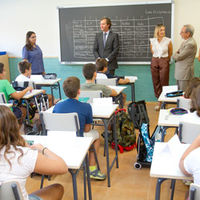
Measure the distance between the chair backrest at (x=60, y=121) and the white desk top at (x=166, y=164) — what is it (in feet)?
2.62

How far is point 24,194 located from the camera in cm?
151

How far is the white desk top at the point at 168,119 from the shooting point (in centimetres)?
245

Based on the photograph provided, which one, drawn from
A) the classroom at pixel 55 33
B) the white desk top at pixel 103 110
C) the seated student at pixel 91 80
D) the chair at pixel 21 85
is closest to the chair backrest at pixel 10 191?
the white desk top at pixel 103 110

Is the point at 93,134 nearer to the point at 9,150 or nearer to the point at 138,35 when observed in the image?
the point at 9,150

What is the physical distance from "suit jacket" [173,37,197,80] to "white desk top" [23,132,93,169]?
3105 mm

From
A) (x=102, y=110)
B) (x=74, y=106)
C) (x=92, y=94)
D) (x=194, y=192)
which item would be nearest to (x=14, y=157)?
(x=194, y=192)

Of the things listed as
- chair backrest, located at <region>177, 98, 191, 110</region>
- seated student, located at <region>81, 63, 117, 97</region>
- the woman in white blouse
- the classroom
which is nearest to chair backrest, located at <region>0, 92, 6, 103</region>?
seated student, located at <region>81, 63, 117, 97</region>

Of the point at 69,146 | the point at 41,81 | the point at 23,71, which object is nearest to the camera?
the point at 69,146

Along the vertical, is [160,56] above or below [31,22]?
below

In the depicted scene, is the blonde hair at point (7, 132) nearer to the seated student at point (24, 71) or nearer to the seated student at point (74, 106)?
the seated student at point (74, 106)

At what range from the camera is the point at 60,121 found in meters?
2.46

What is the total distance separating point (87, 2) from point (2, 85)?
310cm

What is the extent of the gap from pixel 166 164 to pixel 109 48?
4079 mm

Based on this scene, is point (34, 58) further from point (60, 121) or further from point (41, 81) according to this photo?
point (60, 121)
